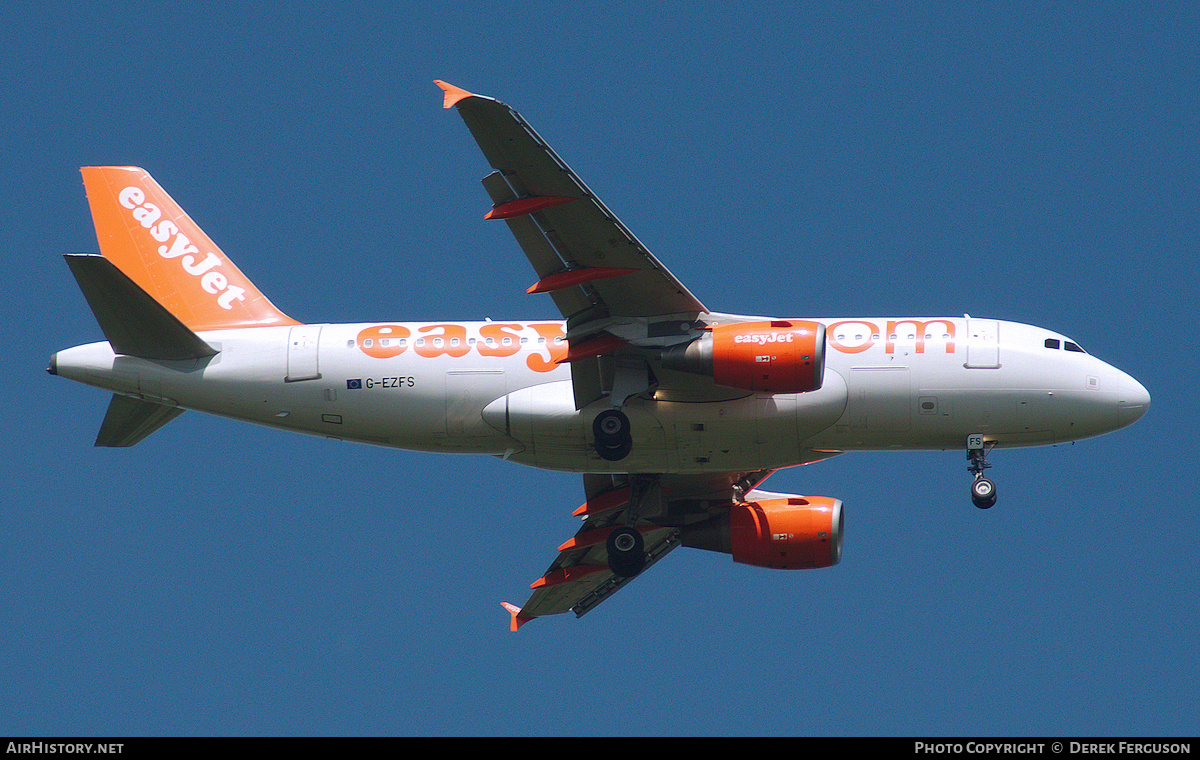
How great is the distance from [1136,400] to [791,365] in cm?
944

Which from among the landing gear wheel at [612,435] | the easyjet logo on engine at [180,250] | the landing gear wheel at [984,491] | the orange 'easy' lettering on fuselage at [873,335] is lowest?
the landing gear wheel at [984,491]

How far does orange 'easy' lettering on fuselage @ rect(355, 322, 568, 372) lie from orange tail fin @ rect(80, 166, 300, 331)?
3563 mm

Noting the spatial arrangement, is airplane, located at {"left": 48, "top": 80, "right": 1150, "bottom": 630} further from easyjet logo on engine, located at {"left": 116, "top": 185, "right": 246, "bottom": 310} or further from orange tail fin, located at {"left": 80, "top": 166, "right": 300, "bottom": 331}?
easyjet logo on engine, located at {"left": 116, "top": 185, "right": 246, "bottom": 310}

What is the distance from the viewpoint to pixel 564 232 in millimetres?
33344

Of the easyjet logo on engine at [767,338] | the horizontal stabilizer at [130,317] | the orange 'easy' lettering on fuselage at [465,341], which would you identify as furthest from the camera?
the orange 'easy' lettering on fuselage at [465,341]

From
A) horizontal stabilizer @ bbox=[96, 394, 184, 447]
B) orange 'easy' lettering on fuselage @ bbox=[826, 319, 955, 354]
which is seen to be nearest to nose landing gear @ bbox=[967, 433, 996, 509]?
orange 'easy' lettering on fuselage @ bbox=[826, 319, 955, 354]

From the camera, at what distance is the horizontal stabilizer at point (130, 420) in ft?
124

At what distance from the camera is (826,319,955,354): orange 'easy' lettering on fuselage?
3578cm

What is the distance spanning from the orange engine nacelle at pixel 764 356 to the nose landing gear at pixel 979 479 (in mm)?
4897

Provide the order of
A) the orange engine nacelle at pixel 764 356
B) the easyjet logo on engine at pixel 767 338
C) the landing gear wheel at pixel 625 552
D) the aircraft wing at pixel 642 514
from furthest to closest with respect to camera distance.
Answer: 1. the aircraft wing at pixel 642 514
2. the landing gear wheel at pixel 625 552
3. the easyjet logo on engine at pixel 767 338
4. the orange engine nacelle at pixel 764 356

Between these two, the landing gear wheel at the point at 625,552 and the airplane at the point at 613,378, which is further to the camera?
the landing gear wheel at the point at 625,552

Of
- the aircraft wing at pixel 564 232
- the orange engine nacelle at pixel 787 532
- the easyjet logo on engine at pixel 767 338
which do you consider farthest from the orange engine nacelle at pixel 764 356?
the orange engine nacelle at pixel 787 532

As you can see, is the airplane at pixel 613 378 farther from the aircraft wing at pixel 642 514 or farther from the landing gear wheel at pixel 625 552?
the aircraft wing at pixel 642 514
